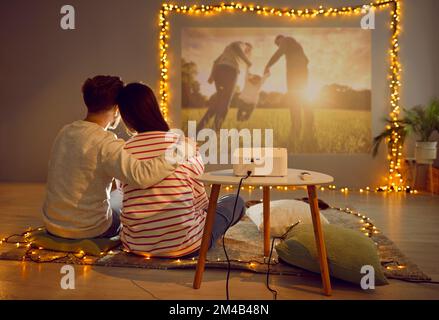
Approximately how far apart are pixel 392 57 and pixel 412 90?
425mm

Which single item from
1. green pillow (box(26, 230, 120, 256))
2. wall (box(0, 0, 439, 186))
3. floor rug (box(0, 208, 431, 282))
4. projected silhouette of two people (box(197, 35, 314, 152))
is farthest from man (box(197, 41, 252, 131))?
green pillow (box(26, 230, 120, 256))

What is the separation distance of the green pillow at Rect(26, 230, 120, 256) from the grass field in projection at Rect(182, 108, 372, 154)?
10.4ft

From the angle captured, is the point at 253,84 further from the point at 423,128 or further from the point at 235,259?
the point at 235,259

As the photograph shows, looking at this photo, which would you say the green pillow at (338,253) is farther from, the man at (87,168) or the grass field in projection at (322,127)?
the grass field in projection at (322,127)

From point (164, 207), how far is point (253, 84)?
358 centimetres

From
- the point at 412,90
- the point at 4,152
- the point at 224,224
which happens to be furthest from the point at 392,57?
the point at 4,152

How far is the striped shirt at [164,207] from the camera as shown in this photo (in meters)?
2.11

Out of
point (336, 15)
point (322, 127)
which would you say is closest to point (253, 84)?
point (322, 127)

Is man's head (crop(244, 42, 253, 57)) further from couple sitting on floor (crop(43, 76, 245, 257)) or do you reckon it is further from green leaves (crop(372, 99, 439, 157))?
couple sitting on floor (crop(43, 76, 245, 257))

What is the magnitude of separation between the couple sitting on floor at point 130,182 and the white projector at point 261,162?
0.32 metres

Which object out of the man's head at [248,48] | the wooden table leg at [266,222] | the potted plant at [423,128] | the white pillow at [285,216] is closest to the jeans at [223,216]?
the wooden table leg at [266,222]

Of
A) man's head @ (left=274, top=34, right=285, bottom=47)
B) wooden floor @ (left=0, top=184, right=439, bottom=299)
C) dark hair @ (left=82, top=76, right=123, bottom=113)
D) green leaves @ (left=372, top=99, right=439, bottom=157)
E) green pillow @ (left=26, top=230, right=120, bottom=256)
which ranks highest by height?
man's head @ (left=274, top=34, right=285, bottom=47)

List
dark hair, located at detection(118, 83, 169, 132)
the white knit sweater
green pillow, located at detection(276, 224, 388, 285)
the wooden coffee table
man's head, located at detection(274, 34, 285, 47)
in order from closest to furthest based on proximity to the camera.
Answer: the wooden coffee table, green pillow, located at detection(276, 224, 388, 285), dark hair, located at detection(118, 83, 169, 132), the white knit sweater, man's head, located at detection(274, 34, 285, 47)

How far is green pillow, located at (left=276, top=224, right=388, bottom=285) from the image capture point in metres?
1.91
